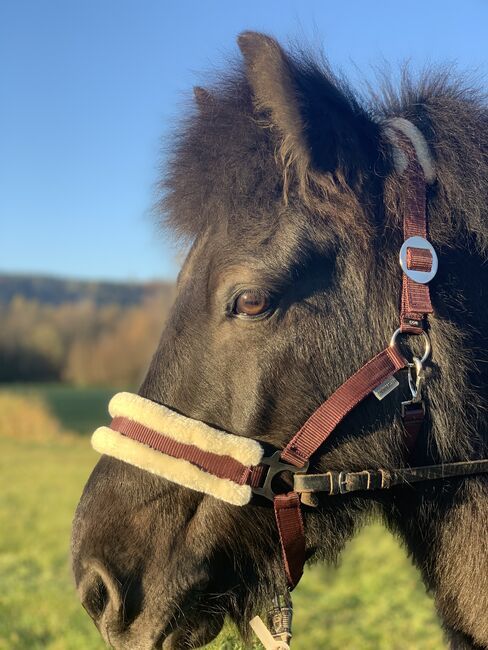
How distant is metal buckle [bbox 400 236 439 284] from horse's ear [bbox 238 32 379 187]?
0.30 meters

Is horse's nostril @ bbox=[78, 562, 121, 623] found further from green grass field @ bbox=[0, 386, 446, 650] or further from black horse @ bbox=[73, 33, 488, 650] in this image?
green grass field @ bbox=[0, 386, 446, 650]

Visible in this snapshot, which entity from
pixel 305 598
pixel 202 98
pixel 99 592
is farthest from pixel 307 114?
pixel 305 598

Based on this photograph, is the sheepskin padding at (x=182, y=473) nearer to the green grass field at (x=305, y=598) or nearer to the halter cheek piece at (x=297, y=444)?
the halter cheek piece at (x=297, y=444)

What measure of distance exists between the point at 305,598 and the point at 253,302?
6.20 meters

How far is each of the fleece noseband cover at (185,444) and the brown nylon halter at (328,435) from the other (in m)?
0.02

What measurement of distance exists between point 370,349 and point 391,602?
5808 mm

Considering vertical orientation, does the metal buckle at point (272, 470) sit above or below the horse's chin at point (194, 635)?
above

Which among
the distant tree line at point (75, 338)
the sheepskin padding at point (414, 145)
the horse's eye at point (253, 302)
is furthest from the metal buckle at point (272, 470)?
the distant tree line at point (75, 338)

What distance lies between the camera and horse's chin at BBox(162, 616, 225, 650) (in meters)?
2.12

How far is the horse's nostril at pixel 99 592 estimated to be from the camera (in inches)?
77.6

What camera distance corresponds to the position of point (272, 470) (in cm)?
202

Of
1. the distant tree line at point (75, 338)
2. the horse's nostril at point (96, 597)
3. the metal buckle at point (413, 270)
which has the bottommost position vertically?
the horse's nostril at point (96, 597)

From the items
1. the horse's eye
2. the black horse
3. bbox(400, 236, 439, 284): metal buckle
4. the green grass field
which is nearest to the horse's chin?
the black horse

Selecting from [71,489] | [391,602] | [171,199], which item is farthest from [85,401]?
[171,199]
